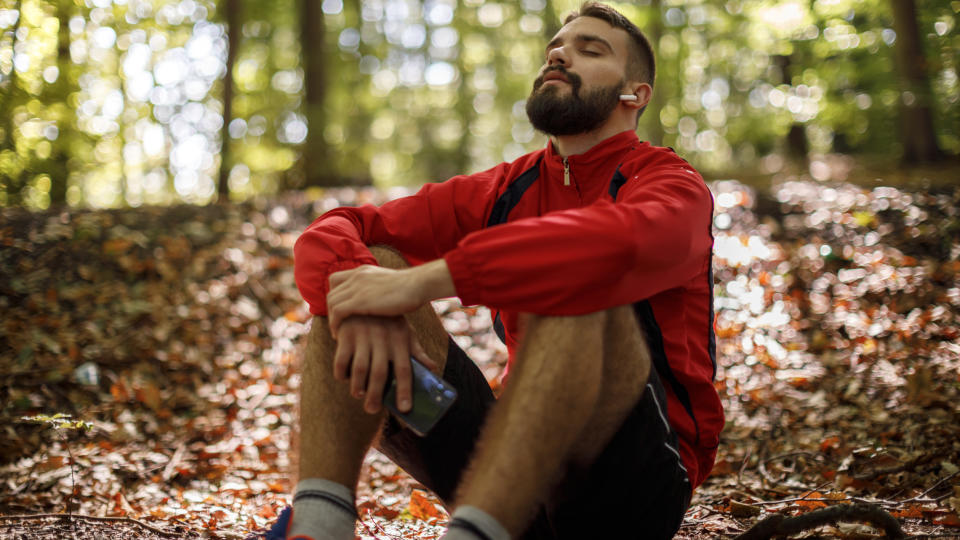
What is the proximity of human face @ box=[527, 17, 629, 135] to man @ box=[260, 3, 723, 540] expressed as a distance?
0.03m

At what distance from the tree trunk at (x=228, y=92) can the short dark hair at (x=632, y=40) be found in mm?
7213

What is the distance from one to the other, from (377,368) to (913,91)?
7.19 meters

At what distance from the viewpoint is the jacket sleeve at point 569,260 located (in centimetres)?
167

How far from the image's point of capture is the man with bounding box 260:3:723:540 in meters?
1.66

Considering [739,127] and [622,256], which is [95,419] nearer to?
[622,256]

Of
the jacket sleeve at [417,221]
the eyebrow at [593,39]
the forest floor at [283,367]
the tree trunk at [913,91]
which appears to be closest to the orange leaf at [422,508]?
the forest floor at [283,367]

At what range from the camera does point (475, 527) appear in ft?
5.07

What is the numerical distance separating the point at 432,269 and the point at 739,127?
13572 millimetres

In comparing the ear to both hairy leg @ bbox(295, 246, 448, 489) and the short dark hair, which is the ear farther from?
hairy leg @ bbox(295, 246, 448, 489)

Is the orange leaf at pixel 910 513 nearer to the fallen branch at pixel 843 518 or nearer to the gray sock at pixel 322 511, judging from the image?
the fallen branch at pixel 843 518

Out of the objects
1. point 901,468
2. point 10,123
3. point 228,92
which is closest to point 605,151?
point 901,468

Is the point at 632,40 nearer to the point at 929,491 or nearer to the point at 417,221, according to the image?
the point at 417,221

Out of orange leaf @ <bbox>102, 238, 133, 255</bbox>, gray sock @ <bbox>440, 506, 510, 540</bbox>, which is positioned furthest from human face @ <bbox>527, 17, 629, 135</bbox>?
orange leaf @ <bbox>102, 238, 133, 255</bbox>

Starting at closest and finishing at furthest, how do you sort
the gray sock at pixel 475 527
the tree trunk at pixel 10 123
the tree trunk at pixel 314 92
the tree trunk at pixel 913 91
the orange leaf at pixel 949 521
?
the gray sock at pixel 475 527
the orange leaf at pixel 949 521
the tree trunk at pixel 10 123
the tree trunk at pixel 913 91
the tree trunk at pixel 314 92
